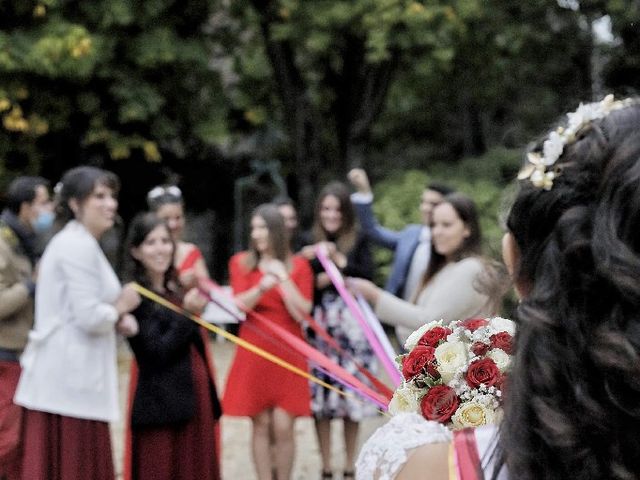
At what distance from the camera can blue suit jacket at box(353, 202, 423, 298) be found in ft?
21.5

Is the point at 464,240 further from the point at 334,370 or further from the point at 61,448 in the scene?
the point at 61,448

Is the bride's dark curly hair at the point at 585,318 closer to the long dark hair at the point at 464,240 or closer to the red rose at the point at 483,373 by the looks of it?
the red rose at the point at 483,373

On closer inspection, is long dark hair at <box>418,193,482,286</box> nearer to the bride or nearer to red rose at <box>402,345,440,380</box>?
red rose at <box>402,345,440,380</box>

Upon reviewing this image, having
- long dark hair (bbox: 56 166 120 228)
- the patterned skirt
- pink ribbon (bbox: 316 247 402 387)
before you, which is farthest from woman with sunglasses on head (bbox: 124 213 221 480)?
the patterned skirt

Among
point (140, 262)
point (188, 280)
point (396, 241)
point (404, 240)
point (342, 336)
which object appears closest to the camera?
point (140, 262)

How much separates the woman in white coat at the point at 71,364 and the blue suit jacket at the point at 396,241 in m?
2.00

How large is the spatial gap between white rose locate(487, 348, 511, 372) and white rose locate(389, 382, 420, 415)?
202 mm

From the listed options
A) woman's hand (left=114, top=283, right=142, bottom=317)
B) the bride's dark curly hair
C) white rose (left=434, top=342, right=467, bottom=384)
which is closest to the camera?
the bride's dark curly hair

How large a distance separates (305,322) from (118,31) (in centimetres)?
738

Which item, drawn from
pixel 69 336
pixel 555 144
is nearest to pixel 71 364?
pixel 69 336

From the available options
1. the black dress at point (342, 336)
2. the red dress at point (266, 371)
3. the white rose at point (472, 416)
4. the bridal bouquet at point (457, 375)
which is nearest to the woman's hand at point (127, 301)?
the red dress at point (266, 371)

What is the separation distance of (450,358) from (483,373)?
0.29ft

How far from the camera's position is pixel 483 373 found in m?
2.31

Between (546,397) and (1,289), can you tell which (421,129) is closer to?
(1,289)
